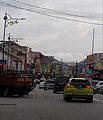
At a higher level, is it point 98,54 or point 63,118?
point 98,54

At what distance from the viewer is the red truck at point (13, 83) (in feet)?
106

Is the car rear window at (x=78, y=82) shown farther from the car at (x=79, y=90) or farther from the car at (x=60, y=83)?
the car at (x=60, y=83)

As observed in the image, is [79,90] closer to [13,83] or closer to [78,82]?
[78,82]

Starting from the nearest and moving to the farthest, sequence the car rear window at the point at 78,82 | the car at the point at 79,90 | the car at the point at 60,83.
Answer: the car at the point at 79,90 → the car rear window at the point at 78,82 → the car at the point at 60,83

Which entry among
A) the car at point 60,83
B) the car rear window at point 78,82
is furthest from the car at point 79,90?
the car at point 60,83

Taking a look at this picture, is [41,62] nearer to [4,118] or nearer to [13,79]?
[13,79]

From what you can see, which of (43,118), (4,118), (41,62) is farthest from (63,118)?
(41,62)

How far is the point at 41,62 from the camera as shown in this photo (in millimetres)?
176750

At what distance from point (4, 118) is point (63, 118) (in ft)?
7.55

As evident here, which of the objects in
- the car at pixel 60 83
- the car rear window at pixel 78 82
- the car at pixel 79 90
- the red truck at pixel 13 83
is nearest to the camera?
the car at pixel 79 90

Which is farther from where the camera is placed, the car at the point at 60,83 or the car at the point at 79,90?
the car at the point at 60,83

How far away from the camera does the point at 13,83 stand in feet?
106

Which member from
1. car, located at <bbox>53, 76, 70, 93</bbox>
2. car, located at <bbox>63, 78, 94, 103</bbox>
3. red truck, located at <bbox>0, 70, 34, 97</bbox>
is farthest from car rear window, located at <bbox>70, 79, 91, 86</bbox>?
car, located at <bbox>53, 76, 70, 93</bbox>

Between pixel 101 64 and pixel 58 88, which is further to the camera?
pixel 101 64
